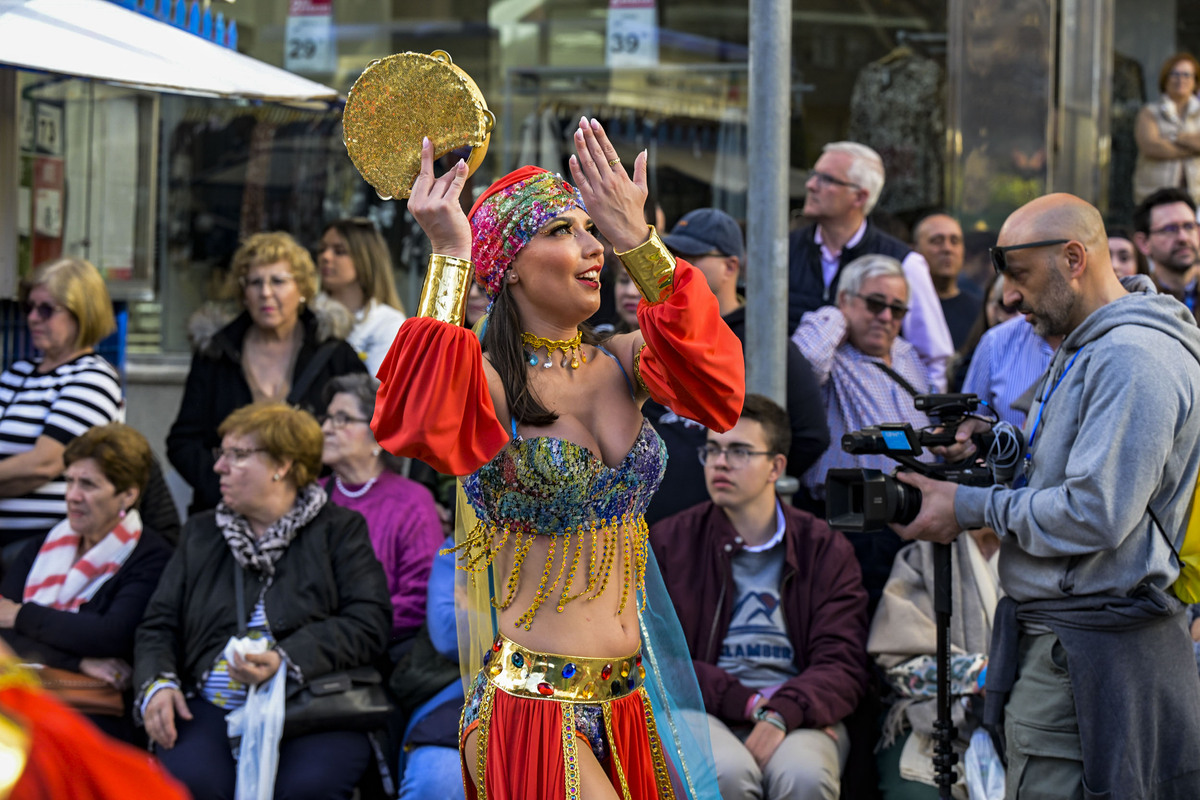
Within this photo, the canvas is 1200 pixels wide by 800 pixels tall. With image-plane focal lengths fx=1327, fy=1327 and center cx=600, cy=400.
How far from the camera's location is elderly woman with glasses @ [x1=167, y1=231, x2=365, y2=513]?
551cm

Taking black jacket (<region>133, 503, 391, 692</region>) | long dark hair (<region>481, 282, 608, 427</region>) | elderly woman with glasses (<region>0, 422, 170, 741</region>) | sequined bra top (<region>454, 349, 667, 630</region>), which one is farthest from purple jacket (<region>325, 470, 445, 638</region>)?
long dark hair (<region>481, 282, 608, 427</region>)

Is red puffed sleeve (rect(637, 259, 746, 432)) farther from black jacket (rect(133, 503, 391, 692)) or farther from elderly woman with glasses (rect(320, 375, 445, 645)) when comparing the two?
elderly woman with glasses (rect(320, 375, 445, 645))

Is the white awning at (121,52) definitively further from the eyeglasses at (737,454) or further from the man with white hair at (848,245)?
the eyeglasses at (737,454)

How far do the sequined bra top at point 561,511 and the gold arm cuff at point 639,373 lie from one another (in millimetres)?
101

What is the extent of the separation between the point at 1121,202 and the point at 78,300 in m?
7.10

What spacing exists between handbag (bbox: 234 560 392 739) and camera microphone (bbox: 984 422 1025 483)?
2163mm

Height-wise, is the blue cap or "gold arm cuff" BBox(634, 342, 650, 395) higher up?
the blue cap

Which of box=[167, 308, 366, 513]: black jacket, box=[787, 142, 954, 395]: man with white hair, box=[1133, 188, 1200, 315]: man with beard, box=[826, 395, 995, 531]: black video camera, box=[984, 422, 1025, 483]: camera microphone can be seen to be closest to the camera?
box=[826, 395, 995, 531]: black video camera

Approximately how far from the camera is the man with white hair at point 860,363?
4941 mm

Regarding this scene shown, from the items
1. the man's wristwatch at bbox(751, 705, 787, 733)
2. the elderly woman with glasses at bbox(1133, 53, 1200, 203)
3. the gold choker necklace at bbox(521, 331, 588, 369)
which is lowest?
the man's wristwatch at bbox(751, 705, 787, 733)

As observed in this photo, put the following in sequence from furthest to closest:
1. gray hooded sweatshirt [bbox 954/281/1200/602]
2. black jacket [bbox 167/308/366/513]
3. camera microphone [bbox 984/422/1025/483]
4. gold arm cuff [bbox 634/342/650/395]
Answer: black jacket [bbox 167/308/366/513] → camera microphone [bbox 984/422/1025/483] → gray hooded sweatshirt [bbox 954/281/1200/602] → gold arm cuff [bbox 634/342/650/395]

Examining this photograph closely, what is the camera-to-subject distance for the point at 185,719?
171 inches

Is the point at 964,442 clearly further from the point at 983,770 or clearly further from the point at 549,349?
the point at 549,349

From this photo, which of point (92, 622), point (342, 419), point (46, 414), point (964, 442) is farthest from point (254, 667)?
point (964, 442)
